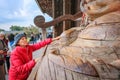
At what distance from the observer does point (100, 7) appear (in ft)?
4.45

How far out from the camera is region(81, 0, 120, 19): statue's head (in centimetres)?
133

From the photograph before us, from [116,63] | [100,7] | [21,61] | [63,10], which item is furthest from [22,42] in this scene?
[63,10]

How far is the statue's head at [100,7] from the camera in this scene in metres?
1.33

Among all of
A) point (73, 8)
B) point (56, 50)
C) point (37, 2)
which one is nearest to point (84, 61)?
point (56, 50)

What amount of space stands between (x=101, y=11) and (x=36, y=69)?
465mm

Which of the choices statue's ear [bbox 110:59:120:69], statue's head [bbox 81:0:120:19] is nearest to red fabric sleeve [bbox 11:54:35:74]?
statue's head [bbox 81:0:120:19]

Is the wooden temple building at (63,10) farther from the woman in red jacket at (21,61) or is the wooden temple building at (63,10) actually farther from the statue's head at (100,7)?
the statue's head at (100,7)

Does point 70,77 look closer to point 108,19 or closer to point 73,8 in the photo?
point 108,19

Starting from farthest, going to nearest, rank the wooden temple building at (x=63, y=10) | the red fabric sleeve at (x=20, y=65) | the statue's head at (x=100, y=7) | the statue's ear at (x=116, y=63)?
the wooden temple building at (x=63, y=10)
the red fabric sleeve at (x=20, y=65)
the statue's head at (x=100, y=7)
the statue's ear at (x=116, y=63)

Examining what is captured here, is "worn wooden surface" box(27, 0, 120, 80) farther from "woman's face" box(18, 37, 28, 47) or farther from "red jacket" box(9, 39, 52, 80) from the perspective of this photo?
"woman's face" box(18, 37, 28, 47)

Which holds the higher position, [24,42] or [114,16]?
[114,16]

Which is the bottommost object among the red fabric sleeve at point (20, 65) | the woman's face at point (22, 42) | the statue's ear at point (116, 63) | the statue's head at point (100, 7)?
the red fabric sleeve at point (20, 65)

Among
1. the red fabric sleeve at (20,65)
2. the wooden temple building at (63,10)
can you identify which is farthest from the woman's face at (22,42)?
the wooden temple building at (63,10)

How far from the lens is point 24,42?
6.05ft
